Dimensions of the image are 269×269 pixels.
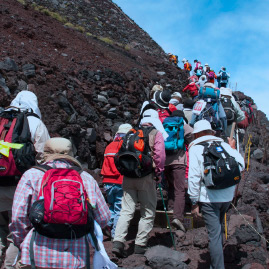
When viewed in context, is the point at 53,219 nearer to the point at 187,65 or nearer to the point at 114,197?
the point at 114,197

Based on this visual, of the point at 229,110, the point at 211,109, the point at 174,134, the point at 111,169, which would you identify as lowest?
the point at 111,169

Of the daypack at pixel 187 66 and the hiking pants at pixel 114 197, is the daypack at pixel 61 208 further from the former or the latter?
the daypack at pixel 187 66

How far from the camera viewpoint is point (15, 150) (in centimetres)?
427

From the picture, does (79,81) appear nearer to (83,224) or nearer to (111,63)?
(111,63)

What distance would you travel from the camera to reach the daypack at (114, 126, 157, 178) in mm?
4996

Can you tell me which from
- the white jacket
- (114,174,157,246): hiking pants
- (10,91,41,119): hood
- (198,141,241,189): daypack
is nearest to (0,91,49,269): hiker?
(10,91,41,119): hood

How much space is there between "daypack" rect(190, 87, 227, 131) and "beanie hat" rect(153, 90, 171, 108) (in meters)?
0.57

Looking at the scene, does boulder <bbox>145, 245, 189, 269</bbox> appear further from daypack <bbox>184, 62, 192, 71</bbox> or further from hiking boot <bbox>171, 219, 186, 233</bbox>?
daypack <bbox>184, 62, 192, 71</bbox>

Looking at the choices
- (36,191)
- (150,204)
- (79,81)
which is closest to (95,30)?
(79,81)

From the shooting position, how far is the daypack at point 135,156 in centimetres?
500

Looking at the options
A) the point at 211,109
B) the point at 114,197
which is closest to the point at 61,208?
the point at 114,197

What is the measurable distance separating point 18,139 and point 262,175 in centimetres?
783

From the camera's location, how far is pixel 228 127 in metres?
7.79

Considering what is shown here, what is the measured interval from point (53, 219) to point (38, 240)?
27 cm
